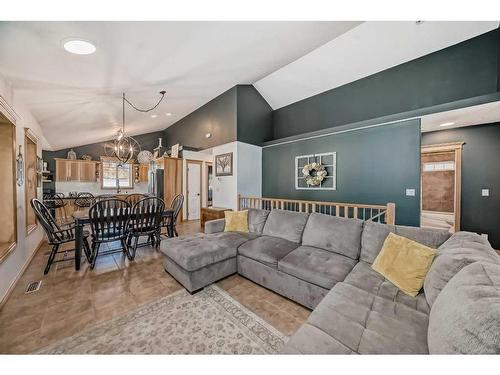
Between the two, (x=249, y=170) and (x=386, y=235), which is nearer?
(x=386, y=235)

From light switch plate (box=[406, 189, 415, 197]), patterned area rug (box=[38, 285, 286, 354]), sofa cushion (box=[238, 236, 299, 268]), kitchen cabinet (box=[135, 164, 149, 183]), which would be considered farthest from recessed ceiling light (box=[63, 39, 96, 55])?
kitchen cabinet (box=[135, 164, 149, 183])

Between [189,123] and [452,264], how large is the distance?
6408mm

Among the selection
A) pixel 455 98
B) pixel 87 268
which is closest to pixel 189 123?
pixel 87 268

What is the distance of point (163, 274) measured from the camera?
2.64 metres

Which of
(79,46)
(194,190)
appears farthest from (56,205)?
(79,46)

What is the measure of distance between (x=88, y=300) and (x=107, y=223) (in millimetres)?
1101

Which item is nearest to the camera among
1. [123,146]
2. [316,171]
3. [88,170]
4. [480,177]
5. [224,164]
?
[123,146]

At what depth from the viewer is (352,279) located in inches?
66.5

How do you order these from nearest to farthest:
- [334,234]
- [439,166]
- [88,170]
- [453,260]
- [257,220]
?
[453,260]
[334,234]
[257,220]
[439,166]
[88,170]

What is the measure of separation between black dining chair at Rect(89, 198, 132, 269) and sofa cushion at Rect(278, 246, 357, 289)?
2421 mm

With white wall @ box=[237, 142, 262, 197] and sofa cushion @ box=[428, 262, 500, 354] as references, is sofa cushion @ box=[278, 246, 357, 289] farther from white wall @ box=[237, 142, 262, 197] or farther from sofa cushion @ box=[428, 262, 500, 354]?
white wall @ box=[237, 142, 262, 197]

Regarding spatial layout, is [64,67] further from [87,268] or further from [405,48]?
[405,48]

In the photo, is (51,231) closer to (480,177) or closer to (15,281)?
(15,281)

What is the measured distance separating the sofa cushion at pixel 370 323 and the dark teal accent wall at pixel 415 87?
3684 mm
